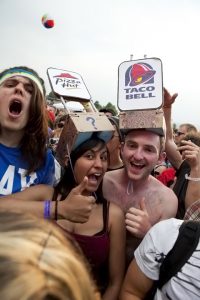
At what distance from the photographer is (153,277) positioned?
1331mm

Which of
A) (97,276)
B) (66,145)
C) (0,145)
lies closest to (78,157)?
(66,145)

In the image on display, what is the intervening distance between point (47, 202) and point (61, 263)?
107cm

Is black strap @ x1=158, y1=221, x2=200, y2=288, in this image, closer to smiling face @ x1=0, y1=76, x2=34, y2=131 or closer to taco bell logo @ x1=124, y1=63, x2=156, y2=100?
taco bell logo @ x1=124, y1=63, x2=156, y2=100

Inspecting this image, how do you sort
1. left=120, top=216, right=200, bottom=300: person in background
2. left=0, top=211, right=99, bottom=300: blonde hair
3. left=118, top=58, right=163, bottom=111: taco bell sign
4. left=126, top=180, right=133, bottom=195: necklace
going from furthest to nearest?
left=126, top=180, right=133, bottom=195: necklace → left=118, top=58, right=163, bottom=111: taco bell sign → left=120, top=216, right=200, bottom=300: person in background → left=0, top=211, right=99, bottom=300: blonde hair

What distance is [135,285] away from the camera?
139cm

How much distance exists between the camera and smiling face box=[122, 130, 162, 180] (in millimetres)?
1960

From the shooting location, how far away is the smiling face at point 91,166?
1774mm

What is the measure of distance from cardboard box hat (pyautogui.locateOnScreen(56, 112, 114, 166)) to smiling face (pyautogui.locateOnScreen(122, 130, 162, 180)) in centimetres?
24

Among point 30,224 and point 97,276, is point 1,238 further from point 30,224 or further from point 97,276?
point 97,276

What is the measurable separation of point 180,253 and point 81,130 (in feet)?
2.59

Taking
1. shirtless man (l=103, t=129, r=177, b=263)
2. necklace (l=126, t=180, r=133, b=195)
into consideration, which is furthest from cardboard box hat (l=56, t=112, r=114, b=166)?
necklace (l=126, t=180, r=133, b=195)

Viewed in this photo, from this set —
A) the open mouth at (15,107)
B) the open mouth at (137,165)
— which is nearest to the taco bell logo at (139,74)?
the open mouth at (137,165)

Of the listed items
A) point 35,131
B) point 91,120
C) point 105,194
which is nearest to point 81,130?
point 91,120

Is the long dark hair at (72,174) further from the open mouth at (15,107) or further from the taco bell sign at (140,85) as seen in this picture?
the open mouth at (15,107)
